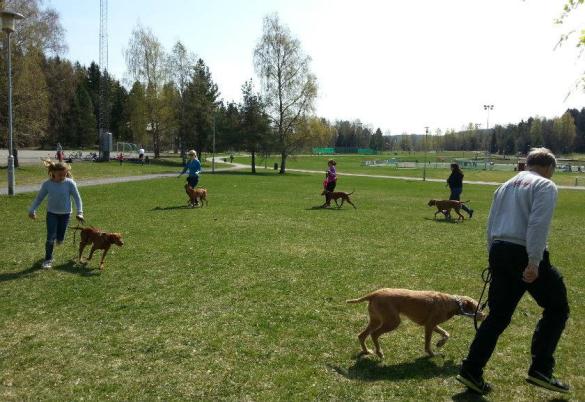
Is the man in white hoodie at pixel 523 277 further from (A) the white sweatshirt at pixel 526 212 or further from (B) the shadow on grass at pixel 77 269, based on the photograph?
(B) the shadow on grass at pixel 77 269

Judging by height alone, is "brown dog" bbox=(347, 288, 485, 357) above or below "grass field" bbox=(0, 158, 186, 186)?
below

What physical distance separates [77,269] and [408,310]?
598 centimetres

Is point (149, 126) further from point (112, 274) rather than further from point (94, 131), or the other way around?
point (112, 274)

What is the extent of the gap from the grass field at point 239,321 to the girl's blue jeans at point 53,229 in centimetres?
41

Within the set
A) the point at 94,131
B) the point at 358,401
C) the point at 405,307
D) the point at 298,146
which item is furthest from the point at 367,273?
the point at 94,131

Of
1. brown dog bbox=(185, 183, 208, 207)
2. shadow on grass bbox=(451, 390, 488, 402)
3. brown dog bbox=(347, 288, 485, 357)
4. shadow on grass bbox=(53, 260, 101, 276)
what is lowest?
shadow on grass bbox=(451, 390, 488, 402)

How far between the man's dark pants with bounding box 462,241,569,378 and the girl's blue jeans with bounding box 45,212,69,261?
23.1ft

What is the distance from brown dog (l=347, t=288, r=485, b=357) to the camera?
15.7ft

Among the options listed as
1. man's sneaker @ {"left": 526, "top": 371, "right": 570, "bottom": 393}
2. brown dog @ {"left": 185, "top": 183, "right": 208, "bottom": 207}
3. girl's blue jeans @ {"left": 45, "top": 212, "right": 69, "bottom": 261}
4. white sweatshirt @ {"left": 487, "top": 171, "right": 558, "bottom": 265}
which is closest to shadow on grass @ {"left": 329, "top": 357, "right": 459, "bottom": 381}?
man's sneaker @ {"left": 526, "top": 371, "right": 570, "bottom": 393}

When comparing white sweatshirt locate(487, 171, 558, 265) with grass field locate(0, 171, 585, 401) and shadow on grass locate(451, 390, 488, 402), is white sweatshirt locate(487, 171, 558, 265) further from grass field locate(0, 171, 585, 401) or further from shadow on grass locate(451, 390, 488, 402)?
grass field locate(0, 171, 585, 401)

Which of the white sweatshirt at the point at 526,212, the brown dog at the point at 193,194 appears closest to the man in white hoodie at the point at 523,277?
the white sweatshirt at the point at 526,212

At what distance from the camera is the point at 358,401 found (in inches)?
155

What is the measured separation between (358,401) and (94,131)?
85094mm

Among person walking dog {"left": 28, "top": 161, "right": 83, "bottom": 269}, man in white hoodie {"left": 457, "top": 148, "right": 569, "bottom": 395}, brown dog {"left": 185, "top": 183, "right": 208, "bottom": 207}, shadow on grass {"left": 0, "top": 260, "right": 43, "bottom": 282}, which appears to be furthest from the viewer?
brown dog {"left": 185, "top": 183, "right": 208, "bottom": 207}
